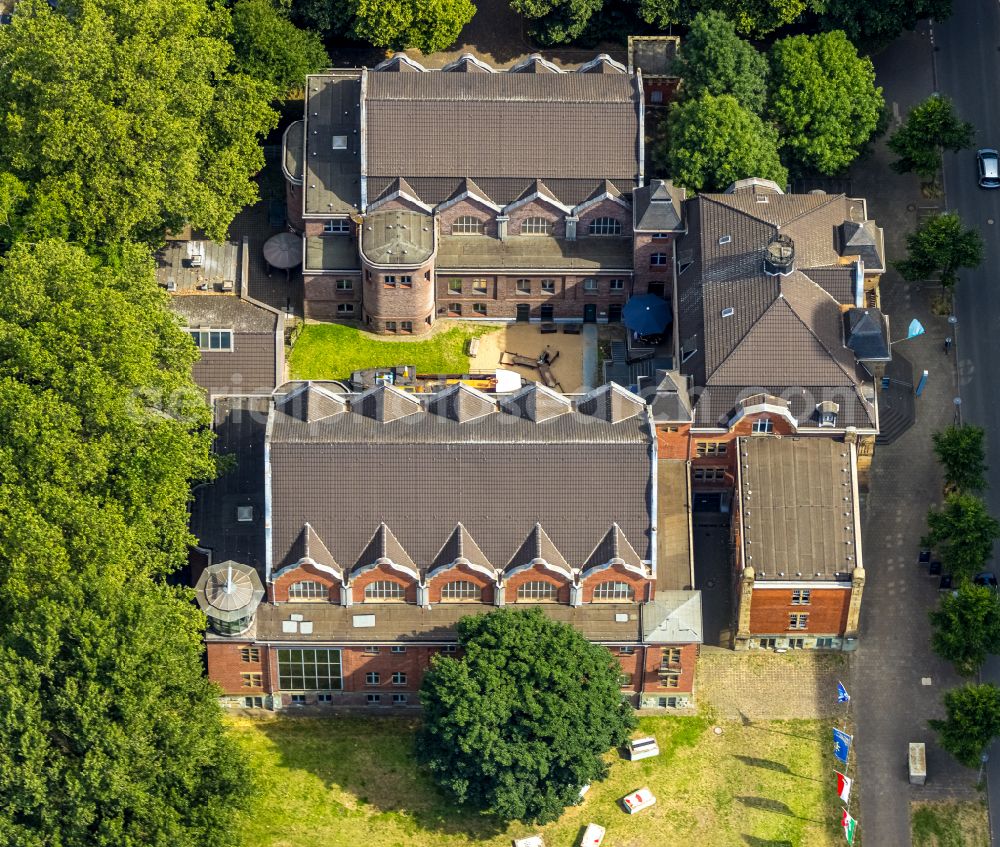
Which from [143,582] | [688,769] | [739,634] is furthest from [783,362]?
[143,582]

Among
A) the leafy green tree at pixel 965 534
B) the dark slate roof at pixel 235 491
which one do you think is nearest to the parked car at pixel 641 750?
the leafy green tree at pixel 965 534

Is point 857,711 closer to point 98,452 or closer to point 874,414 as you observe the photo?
point 874,414

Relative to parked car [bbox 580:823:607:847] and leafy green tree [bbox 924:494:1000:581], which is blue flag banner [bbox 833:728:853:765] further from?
parked car [bbox 580:823:607:847]

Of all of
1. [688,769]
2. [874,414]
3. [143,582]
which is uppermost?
[874,414]

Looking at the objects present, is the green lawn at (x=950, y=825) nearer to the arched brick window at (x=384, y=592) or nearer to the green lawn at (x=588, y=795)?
the green lawn at (x=588, y=795)

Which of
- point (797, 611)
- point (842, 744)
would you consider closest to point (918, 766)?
point (842, 744)
